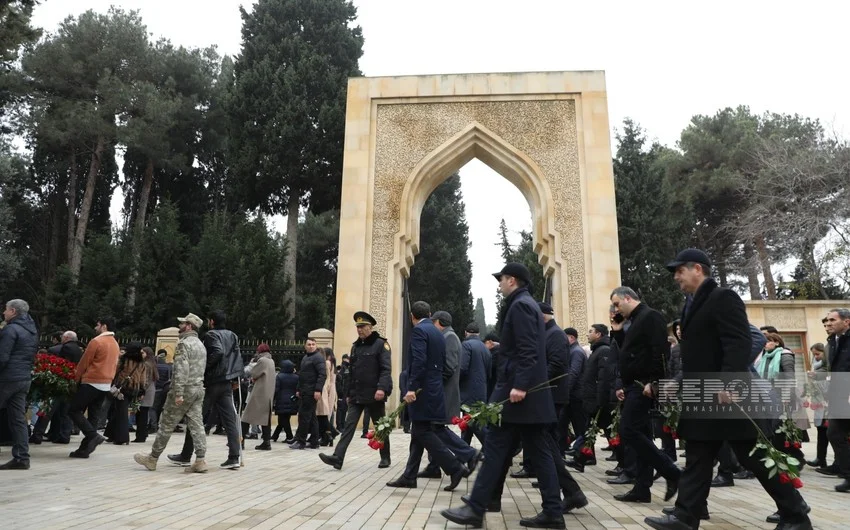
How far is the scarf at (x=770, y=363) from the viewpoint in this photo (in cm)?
788

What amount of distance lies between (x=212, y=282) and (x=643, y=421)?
58.9ft

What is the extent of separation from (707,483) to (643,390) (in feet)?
4.27

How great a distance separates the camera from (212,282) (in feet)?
67.4

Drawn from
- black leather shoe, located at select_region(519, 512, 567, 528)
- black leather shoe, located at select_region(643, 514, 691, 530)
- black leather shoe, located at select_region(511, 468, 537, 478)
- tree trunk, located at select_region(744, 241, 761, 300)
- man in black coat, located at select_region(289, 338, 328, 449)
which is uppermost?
tree trunk, located at select_region(744, 241, 761, 300)

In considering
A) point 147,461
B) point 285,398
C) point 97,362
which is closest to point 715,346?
point 147,461

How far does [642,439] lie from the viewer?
4.89 meters

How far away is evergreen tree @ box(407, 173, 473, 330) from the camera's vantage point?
102 ft

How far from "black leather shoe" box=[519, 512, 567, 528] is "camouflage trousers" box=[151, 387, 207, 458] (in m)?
3.96

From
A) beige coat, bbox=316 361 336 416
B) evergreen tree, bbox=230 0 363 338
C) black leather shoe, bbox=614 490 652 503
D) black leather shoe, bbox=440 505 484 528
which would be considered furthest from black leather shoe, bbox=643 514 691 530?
evergreen tree, bbox=230 0 363 338

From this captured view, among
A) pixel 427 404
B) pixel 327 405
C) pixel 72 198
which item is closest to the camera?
pixel 427 404

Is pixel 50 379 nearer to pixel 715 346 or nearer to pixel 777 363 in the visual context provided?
pixel 715 346

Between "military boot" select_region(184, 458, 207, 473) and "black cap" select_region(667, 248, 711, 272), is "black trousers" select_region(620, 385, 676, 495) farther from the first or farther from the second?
"military boot" select_region(184, 458, 207, 473)

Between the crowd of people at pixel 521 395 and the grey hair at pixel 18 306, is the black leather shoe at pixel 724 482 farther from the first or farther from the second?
the grey hair at pixel 18 306

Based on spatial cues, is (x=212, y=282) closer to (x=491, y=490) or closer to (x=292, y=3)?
(x=292, y=3)
